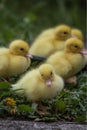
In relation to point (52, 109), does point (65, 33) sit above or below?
above

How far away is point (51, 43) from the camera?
5246mm

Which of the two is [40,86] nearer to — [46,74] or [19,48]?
[46,74]

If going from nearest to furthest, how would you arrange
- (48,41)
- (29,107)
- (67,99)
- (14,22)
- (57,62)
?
(29,107)
(67,99)
(57,62)
(48,41)
(14,22)

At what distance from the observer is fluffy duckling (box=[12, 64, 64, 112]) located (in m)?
4.11

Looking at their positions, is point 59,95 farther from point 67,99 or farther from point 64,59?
point 64,59

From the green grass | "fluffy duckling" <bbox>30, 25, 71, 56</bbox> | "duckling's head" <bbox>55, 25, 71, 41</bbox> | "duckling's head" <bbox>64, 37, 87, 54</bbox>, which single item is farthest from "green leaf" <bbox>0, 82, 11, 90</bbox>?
"duckling's head" <bbox>55, 25, 71, 41</bbox>

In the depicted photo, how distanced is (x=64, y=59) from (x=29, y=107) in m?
0.89

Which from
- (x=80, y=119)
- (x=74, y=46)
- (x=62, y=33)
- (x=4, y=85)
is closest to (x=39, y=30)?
(x=62, y=33)

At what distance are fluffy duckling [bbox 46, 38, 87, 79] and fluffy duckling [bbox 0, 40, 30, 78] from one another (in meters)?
0.22

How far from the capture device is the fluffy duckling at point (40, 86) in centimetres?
411

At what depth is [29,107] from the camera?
3977 mm

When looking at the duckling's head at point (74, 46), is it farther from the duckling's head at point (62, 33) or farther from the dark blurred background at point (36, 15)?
the dark blurred background at point (36, 15)

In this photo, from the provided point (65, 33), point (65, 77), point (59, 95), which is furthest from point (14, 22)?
point (59, 95)

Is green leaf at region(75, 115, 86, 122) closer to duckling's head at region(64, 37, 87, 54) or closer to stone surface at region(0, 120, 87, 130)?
stone surface at region(0, 120, 87, 130)
